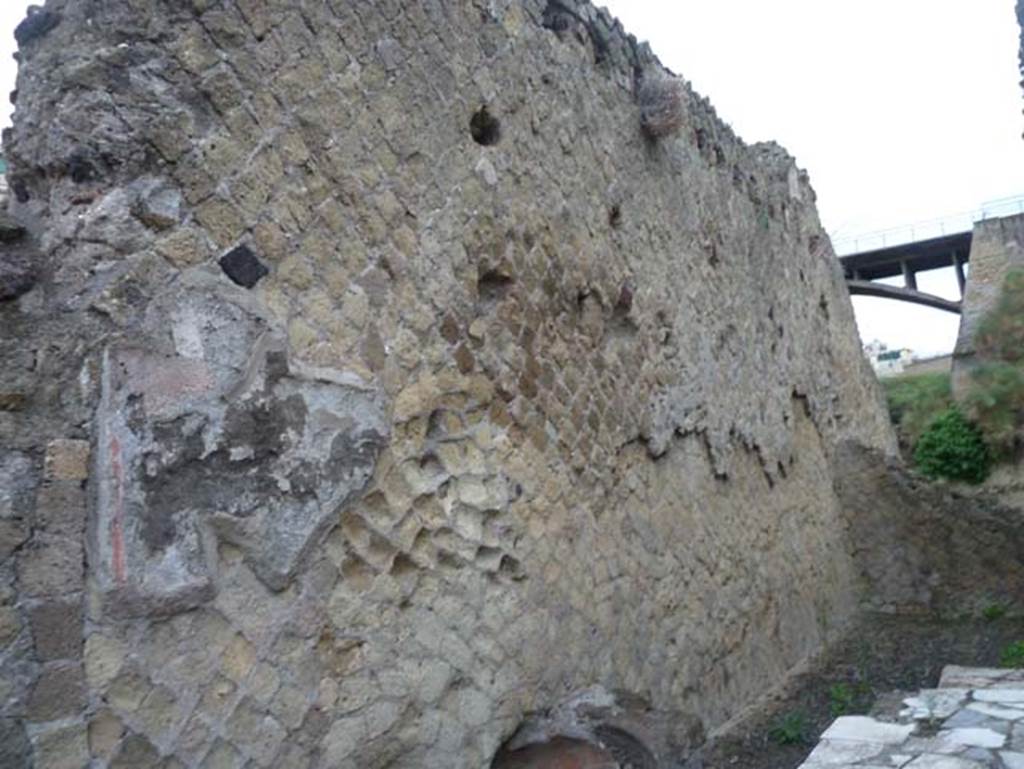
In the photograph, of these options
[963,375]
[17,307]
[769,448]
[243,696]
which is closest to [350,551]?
[243,696]

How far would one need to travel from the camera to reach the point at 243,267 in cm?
238

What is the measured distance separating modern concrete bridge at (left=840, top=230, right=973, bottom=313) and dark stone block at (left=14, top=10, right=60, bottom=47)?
59.6 feet

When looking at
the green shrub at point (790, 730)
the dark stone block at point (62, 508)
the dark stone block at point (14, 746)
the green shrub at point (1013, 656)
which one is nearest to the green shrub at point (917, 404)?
the green shrub at point (1013, 656)

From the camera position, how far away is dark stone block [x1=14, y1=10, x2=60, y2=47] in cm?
236

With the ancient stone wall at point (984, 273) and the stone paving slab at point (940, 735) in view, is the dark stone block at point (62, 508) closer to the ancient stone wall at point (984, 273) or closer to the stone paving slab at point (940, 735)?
the stone paving slab at point (940, 735)

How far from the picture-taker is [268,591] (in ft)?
7.55

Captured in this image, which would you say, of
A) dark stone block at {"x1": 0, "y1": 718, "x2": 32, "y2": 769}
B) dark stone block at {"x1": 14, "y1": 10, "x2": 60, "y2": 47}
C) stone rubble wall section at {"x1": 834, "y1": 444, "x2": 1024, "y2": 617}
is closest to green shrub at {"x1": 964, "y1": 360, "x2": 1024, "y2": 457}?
stone rubble wall section at {"x1": 834, "y1": 444, "x2": 1024, "y2": 617}

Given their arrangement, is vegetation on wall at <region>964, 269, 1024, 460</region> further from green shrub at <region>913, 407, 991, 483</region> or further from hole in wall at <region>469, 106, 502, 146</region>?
hole in wall at <region>469, 106, 502, 146</region>

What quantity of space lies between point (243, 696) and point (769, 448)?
4.54 m

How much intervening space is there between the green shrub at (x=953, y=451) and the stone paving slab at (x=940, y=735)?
920cm

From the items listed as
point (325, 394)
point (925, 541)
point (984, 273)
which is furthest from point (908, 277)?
point (325, 394)

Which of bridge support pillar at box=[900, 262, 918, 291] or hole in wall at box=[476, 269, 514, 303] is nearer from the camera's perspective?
hole in wall at box=[476, 269, 514, 303]

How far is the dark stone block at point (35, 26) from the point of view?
236 centimetres

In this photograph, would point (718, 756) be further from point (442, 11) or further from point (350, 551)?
point (442, 11)
